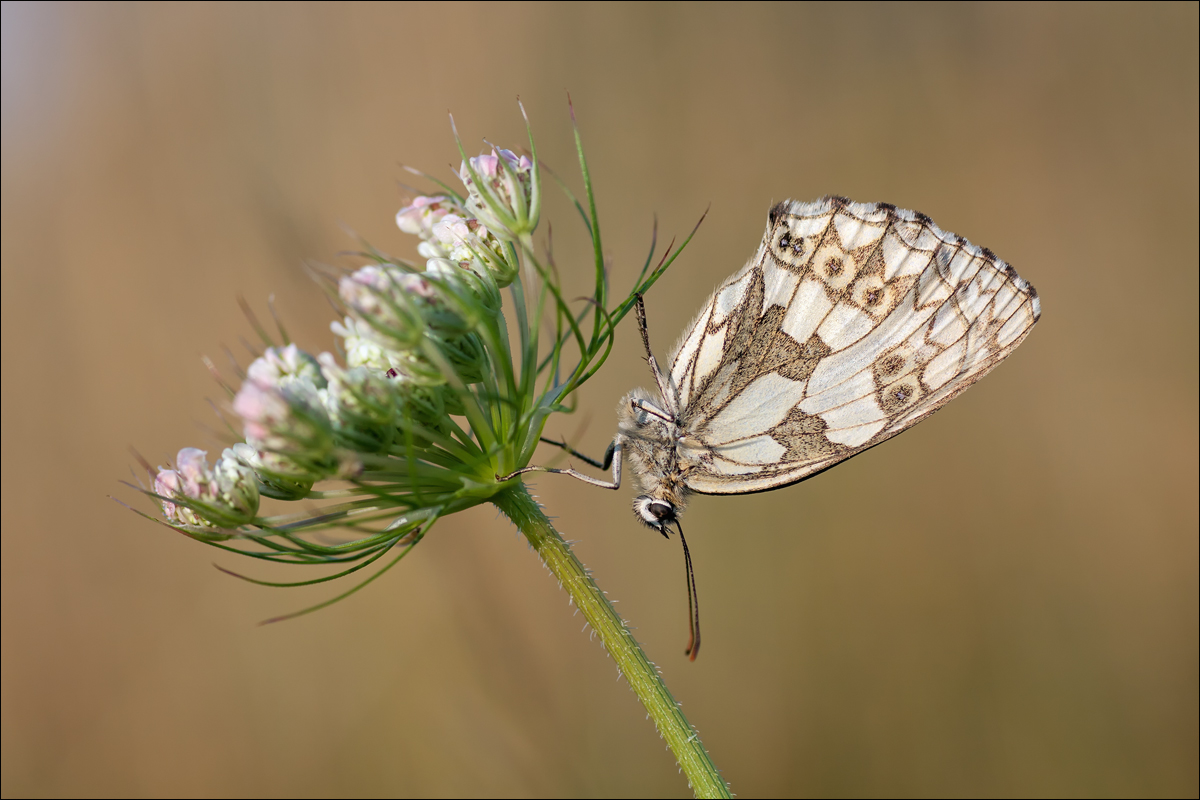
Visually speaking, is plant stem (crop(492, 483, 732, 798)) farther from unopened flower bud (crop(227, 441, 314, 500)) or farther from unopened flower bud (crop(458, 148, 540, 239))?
unopened flower bud (crop(458, 148, 540, 239))

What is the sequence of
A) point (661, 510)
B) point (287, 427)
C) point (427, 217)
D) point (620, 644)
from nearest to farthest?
point (287, 427) < point (620, 644) < point (427, 217) < point (661, 510)

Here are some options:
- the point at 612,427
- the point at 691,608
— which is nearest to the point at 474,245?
the point at 691,608

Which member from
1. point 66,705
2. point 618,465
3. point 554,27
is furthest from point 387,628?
point 554,27

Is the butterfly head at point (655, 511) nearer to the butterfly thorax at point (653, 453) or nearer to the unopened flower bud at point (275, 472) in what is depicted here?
the butterfly thorax at point (653, 453)

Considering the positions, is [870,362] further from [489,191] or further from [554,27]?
[554,27]

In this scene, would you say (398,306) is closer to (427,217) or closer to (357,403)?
(357,403)

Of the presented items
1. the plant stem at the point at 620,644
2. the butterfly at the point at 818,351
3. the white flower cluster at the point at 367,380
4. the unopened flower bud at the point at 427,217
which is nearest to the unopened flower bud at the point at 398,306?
the white flower cluster at the point at 367,380

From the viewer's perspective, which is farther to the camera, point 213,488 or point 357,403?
point 213,488
